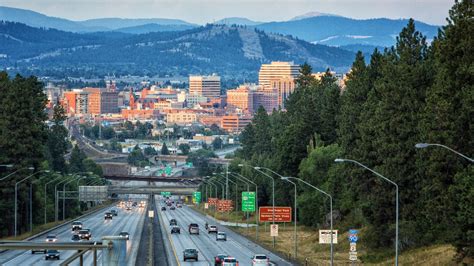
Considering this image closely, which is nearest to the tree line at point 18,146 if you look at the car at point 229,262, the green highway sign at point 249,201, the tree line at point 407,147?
the green highway sign at point 249,201

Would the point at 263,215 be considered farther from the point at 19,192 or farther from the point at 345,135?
the point at 19,192

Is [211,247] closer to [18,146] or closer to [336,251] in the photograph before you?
[336,251]

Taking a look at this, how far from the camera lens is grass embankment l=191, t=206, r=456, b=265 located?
78.8 meters

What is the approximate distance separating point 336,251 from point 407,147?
17.3 metres

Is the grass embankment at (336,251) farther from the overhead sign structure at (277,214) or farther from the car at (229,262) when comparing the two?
the car at (229,262)

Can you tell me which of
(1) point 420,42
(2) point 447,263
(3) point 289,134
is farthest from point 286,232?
(2) point 447,263

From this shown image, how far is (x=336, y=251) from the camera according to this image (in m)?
103

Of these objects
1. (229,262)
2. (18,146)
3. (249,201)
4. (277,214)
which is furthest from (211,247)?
(229,262)

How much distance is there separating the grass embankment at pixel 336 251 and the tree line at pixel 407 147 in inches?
67.3

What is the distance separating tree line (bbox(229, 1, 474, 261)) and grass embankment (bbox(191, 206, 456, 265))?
5.61 feet

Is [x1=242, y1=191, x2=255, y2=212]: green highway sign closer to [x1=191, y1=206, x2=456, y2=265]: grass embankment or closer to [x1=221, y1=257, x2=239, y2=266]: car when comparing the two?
[x1=191, y1=206, x2=456, y2=265]: grass embankment

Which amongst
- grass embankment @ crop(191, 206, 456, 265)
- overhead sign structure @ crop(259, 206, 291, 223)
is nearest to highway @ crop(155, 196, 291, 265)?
grass embankment @ crop(191, 206, 456, 265)

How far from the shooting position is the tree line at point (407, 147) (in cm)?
6781

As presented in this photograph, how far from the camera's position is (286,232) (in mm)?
142250
